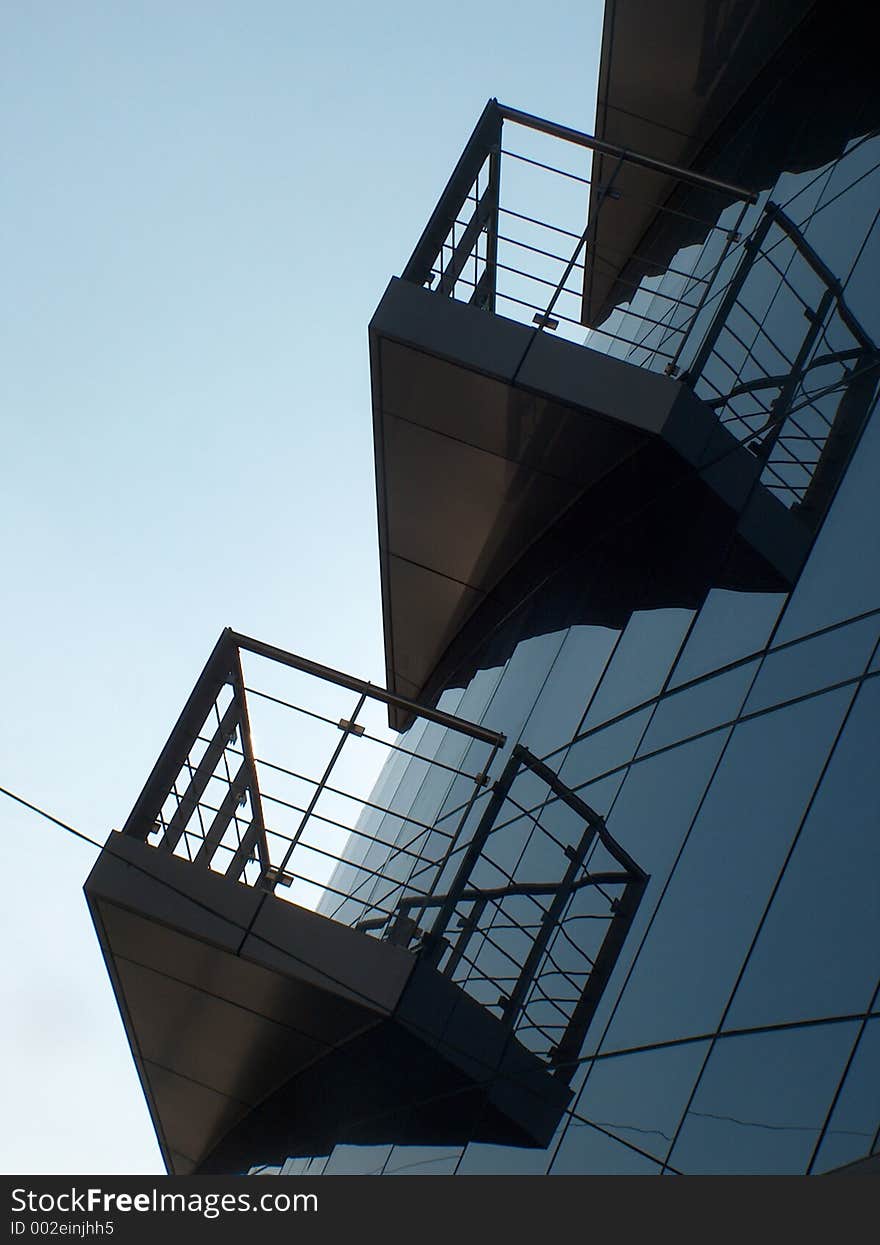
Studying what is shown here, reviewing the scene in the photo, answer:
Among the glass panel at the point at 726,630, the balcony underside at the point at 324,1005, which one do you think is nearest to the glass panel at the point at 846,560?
the glass panel at the point at 726,630

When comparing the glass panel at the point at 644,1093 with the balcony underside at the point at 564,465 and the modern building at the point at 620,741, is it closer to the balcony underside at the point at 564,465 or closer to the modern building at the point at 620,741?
the modern building at the point at 620,741

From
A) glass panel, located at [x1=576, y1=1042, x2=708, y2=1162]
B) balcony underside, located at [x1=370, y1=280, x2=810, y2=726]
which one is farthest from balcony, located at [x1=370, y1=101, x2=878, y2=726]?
glass panel, located at [x1=576, y1=1042, x2=708, y2=1162]

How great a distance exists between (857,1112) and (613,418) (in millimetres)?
4069

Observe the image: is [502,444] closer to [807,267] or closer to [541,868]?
[807,267]

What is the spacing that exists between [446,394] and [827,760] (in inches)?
142

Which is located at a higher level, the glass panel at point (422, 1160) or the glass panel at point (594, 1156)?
the glass panel at point (594, 1156)

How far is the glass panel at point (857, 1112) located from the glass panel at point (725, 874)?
0.77 meters

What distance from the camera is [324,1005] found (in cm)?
626

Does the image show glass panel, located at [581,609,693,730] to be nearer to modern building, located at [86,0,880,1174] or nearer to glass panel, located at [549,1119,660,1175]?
modern building, located at [86,0,880,1174]

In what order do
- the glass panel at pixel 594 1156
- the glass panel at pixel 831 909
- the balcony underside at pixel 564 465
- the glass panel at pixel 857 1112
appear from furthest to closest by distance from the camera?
the balcony underside at pixel 564 465
the glass panel at pixel 594 1156
the glass panel at pixel 831 909
the glass panel at pixel 857 1112

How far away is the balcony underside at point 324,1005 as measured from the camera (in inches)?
226

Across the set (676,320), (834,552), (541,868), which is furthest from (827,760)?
(676,320)

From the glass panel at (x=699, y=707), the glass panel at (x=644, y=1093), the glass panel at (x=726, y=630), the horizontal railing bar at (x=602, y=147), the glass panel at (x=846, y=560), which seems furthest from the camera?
the horizontal railing bar at (x=602, y=147)

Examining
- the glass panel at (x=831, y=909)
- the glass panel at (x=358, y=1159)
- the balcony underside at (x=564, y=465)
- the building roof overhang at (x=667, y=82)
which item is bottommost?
the glass panel at (x=358, y=1159)
